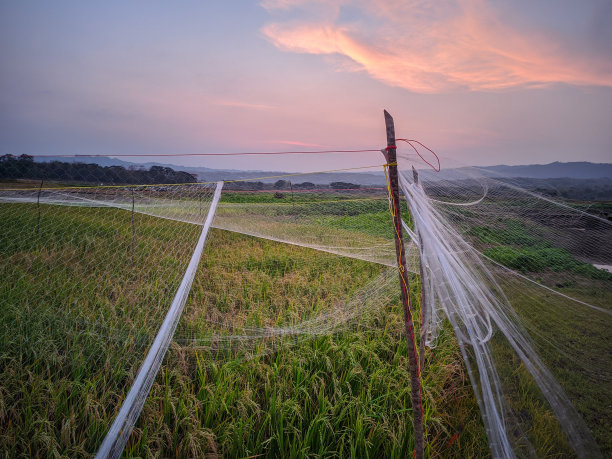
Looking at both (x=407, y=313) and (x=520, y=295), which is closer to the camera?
(x=407, y=313)

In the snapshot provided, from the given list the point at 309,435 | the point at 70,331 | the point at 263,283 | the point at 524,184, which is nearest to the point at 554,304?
the point at 524,184

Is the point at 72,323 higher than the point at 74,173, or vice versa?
the point at 74,173

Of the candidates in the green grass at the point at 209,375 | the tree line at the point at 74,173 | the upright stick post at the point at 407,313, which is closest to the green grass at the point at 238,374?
the green grass at the point at 209,375

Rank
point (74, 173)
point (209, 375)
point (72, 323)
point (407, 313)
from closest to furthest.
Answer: point (407, 313)
point (209, 375)
point (72, 323)
point (74, 173)

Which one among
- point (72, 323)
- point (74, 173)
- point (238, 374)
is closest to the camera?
point (238, 374)

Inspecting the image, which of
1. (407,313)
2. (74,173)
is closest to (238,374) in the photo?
(407,313)

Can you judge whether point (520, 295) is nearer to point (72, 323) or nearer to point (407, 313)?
point (407, 313)

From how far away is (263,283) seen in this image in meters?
4.16

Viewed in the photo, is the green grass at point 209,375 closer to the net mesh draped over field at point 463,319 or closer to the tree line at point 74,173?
the net mesh draped over field at point 463,319

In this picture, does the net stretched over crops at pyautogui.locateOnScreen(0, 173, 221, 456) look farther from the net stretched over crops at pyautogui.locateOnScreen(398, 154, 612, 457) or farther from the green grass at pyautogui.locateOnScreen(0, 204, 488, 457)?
the net stretched over crops at pyautogui.locateOnScreen(398, 154, 612, 457)

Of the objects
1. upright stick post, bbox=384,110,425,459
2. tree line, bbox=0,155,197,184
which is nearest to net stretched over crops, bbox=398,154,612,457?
upright stick post, bbox=384,110,425,459

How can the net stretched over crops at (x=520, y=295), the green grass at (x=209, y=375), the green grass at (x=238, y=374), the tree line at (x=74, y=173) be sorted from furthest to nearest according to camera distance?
1. the tree line at (x=74, y=173)
2. the green grass at (x=209, y=375)
3. the green grass at (x=238, y=374)
4. the net stretched over crops at (x=520, y=295)

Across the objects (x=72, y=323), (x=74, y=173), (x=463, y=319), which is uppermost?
(x=74, y=173)

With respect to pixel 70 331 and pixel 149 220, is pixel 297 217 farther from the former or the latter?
pixel 70 331
